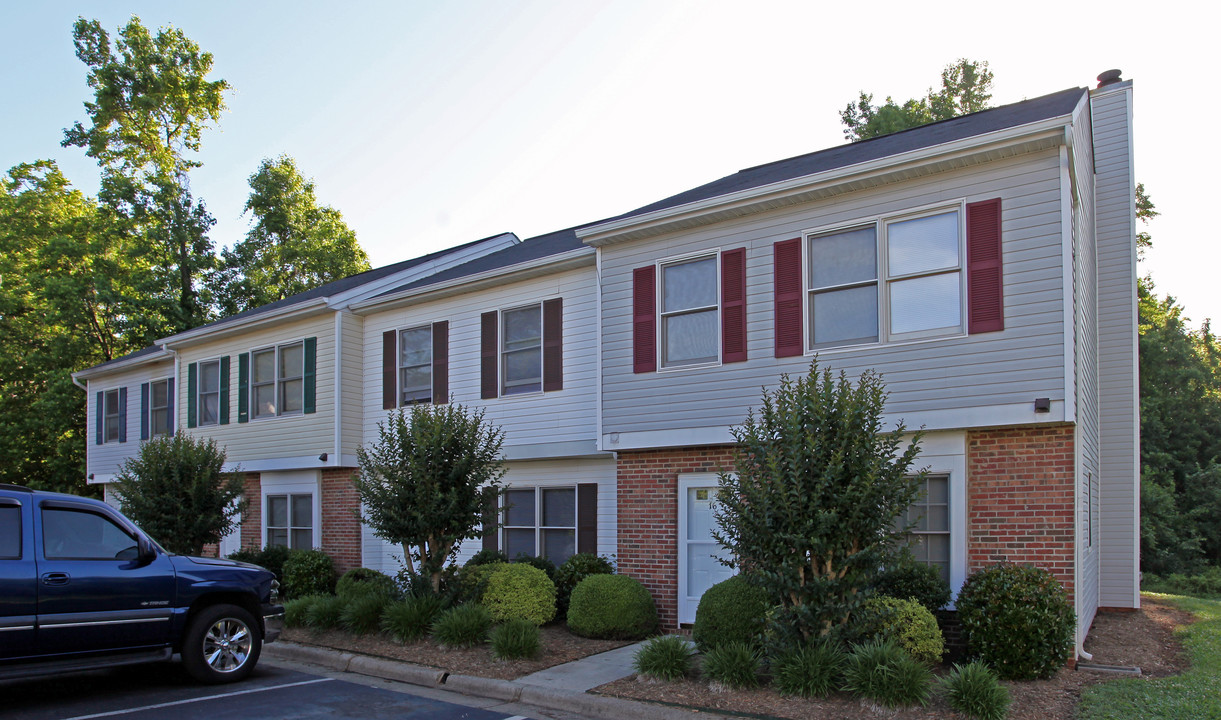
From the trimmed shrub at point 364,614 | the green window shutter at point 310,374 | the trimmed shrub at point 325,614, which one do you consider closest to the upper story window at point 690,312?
the trimmed shrub at point 364,614

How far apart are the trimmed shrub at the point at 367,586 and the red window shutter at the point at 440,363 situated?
332 centimetres

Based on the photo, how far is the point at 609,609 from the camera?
11.0m

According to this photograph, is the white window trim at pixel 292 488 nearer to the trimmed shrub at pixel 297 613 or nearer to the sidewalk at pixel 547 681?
the trimmed shrub at pixel 297 613

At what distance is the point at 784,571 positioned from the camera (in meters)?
8.09

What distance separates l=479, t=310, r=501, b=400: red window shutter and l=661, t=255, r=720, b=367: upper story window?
4033 millimetres

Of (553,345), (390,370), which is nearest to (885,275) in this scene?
(553,345)

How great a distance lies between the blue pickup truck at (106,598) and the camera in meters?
7.88

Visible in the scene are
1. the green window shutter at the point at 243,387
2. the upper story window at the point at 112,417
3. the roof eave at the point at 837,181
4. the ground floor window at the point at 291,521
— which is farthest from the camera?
the upper story window at the point at 112,417


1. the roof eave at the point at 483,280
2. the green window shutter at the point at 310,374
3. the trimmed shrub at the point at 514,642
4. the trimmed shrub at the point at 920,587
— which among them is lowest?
the trimmed shrub at the point at 514,642

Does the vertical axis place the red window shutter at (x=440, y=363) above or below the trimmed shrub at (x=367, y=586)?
above

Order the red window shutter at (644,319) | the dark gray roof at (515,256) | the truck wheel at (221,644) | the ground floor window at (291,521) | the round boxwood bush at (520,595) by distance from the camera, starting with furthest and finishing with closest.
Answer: the ground floor window at (291,521) → the dark gray roof at (515,256) → the red window shutter at (644,319) → the round boxwood bush at (520,595) → the truck wheel at (221,644)

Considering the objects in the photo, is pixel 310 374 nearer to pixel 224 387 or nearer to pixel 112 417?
pixel 224 387

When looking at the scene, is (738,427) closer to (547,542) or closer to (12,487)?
(547,542)

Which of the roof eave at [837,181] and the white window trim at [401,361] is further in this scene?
the white window trim at [401,361]
